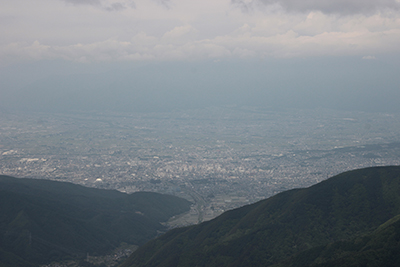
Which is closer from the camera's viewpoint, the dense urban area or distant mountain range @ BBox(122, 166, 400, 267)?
distant mountain range @ BBox(122, 166, 400, 267)

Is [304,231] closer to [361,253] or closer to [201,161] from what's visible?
[361,253]

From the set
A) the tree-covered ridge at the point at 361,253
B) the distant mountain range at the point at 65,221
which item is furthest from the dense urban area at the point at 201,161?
the tree-covered ridge at the point at 361,253

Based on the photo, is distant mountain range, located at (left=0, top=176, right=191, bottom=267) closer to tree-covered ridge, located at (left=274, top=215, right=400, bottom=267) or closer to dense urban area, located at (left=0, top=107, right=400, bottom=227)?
dense urban area, located at (left=0, top=107, right=400, bottom=227)

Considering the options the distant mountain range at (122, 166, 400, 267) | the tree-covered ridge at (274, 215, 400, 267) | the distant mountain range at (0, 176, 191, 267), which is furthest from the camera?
the distant mountain range at (0, 176, 191, 267)

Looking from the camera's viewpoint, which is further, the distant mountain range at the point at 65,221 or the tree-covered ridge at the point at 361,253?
the distant mountain range at the point at 65,221

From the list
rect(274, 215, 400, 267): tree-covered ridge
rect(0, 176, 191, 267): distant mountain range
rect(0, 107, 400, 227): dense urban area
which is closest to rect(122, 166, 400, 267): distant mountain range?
rect(274, 215, 400, 267): tree-covered ridge

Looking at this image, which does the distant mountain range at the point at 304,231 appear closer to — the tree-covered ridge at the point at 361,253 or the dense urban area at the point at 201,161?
the tree-covered ridge at the point at 361,253
